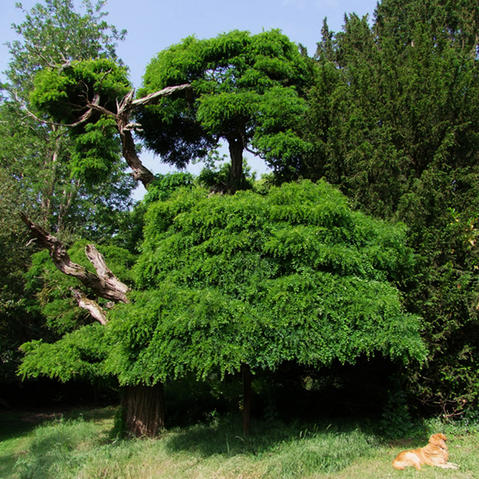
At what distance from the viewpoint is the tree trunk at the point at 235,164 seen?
39.2ft

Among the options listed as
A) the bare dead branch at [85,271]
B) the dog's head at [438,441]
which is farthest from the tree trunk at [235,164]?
the dog's head at [438,441]

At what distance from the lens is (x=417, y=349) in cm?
650

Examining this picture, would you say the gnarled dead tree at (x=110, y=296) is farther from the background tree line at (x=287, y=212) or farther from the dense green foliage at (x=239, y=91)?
the dense green foliage at (x=239, y=91)

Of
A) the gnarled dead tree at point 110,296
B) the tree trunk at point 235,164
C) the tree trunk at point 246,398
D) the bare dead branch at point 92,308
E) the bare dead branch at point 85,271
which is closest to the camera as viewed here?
the tree trunk at point 246,398

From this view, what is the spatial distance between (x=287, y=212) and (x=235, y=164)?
17.5ft

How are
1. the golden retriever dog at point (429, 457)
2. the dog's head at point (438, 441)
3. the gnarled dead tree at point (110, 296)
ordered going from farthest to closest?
the gnarled dead tree at point (110, 296) → the dog's head at point (438, 441) → the golden retriever dog at point (429, 457)

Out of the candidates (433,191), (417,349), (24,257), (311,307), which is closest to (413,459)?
(417,349)

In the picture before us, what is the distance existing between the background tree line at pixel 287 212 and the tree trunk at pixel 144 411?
0.07 meters

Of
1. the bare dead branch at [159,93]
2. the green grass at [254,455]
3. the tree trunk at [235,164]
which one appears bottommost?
the green grass at [254,455]

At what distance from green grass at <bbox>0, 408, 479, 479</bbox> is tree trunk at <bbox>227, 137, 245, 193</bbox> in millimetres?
6620

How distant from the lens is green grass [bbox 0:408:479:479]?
6219 millimetres

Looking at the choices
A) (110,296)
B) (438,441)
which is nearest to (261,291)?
(438,441)

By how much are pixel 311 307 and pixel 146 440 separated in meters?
5.05

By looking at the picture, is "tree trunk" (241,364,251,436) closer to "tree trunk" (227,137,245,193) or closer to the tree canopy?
the tree canopy
